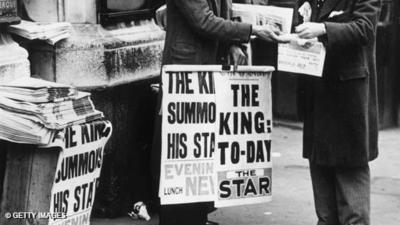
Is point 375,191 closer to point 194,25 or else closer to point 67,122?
point 194,25

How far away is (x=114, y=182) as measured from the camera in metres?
6.41

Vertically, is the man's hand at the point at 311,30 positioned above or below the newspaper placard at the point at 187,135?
above

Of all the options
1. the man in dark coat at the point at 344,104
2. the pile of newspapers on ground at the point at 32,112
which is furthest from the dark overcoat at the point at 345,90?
the pile of newspapers on ground at the point at 32,112

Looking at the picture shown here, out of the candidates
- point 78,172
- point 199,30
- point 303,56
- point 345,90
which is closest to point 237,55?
point 199,30

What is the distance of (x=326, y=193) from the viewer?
18.9 feet

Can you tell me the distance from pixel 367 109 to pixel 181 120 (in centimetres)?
113

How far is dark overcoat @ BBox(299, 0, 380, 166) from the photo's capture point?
209 inches

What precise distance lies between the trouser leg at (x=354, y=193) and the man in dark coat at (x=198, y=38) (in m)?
0.91

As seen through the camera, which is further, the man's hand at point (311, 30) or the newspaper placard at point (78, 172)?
the man's hand at point (311, 30)

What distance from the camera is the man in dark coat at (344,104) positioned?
17.4 feet

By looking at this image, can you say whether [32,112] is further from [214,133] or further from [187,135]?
[214,133]

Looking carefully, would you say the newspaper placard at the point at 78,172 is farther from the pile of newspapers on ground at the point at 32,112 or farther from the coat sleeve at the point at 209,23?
the coat sleeve at the point at 209,23

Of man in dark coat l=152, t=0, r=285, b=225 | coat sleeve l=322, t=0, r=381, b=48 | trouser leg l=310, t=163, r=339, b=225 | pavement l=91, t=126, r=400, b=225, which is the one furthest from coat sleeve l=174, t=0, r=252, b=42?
pavement l=91, t=126, r=400, b=225

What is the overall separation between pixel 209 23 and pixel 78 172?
1214mm
